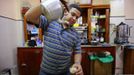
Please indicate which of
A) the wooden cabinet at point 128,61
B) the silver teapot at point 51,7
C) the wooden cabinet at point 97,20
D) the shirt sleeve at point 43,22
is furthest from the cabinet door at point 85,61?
the silver teapot at point 51,7

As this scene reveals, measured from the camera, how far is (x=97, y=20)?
358 cm

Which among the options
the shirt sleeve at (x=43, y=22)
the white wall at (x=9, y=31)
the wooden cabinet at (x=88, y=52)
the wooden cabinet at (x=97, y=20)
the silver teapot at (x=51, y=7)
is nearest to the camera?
the silver teapot at (x=51, y=7)

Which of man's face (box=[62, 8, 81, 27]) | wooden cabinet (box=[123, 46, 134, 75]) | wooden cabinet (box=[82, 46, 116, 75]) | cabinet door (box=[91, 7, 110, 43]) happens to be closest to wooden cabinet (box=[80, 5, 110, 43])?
cabinet door (box=[91, 7, 110, 43])

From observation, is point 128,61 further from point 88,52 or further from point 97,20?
point 97,20

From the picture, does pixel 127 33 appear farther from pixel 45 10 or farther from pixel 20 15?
pixel 45 10

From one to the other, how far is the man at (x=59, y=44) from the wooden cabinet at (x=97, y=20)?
80.3 inches

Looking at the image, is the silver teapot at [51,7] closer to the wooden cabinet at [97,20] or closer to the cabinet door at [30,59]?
the cabinet door at [30,59]

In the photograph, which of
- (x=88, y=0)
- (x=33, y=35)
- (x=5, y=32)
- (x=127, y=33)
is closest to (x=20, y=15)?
(x=33, y=35)

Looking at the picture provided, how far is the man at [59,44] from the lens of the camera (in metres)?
1.32

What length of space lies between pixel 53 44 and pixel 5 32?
1.73 metres

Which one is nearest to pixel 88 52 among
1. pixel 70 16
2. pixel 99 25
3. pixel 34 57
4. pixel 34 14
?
pixel 99 25

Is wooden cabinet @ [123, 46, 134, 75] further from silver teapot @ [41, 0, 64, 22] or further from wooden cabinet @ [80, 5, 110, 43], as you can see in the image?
silver teapot @ [41, 0, 64, 22]

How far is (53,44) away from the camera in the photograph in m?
1.31

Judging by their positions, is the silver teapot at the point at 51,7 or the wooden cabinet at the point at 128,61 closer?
the silver teapot at the point at 51,7
